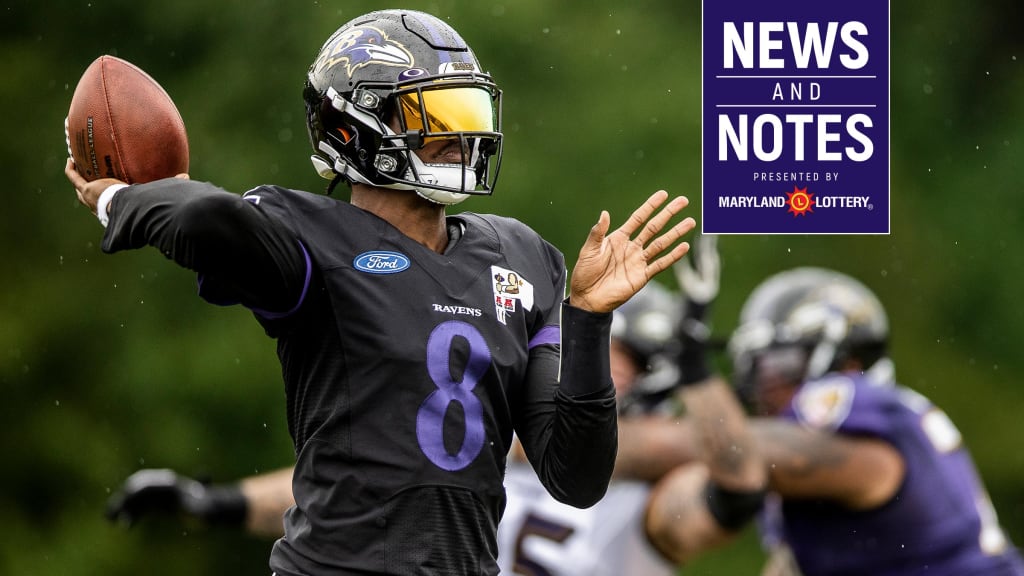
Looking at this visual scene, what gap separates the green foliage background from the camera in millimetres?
10523

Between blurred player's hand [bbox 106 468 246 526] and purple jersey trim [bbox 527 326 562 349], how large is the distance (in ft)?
10.4

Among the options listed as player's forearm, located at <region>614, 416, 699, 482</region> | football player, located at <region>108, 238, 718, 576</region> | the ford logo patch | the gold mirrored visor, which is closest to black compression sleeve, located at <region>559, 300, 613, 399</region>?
→ the ford logo patch

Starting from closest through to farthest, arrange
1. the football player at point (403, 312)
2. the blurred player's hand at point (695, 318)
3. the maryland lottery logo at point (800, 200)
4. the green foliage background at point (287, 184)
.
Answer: the football player at point (403, 312) → the blurred player's hand at point (695, 318) → the maryland lottery logo at point (800, 200) → the green foliage background at point (287, 184)

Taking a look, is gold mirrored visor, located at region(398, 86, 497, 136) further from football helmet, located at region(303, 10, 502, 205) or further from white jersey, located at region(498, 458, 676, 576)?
white jersey, located at region(498, 458, 676, 576)

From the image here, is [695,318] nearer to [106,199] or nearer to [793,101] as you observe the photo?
[793,101]

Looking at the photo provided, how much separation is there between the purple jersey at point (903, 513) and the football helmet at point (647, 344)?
1.99 ft

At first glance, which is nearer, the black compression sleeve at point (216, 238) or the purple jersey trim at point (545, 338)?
the black compression sleeve at point (216, 238)

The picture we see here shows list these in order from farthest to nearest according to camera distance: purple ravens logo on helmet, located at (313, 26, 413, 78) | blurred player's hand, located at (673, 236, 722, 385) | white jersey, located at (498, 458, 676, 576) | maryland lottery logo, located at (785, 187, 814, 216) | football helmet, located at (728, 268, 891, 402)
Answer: football helmet, located at (728, 268, 891, 402), maryland lottery logo, located at (785, 187, 814, 216), white jersey, located at (498, 458, 676, 576), blurred player's hand, located at (673, 236, 722, 385), purple ravens logo on helmet, located at (313, 26, 413, 78)

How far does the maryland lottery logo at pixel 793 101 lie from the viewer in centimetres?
595

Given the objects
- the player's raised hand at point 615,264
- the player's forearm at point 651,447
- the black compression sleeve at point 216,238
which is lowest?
the player's forearm at point 651,447

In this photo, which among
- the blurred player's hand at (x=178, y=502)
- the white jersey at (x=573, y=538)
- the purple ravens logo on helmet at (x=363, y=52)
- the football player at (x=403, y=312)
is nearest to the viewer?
the football player at (x=403, y=312)

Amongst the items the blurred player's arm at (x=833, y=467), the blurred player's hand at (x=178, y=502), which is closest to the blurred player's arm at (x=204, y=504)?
the blurred player's hand at (x=178, y=502)

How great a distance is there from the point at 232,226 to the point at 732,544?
927 centimetres

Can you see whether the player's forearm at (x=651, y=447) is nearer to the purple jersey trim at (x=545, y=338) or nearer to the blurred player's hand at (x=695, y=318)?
the blurred player's hand at (x=695, y=318)
